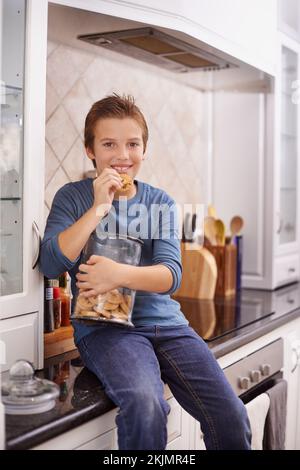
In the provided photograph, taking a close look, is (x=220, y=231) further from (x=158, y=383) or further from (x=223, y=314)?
(x=158, y=383)

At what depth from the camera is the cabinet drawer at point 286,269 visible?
9.03ft

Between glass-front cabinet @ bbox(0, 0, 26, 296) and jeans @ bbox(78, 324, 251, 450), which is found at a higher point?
glass-front cabinet @ bbox(0, 0, 26, 296)

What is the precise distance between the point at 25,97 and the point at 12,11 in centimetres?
19

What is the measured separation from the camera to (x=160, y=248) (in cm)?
149

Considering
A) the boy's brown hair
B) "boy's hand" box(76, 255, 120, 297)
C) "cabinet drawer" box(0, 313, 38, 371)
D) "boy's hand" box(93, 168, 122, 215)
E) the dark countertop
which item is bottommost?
the dark countertop

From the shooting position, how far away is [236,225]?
9.02 feet

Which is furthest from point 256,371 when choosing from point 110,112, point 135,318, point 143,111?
point 143,111

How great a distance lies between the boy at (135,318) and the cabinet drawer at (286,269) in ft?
4.25

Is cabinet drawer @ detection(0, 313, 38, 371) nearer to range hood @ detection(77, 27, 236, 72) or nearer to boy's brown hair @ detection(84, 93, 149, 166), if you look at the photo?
boy's brown hair @ detection(84, 93, 149, 166)

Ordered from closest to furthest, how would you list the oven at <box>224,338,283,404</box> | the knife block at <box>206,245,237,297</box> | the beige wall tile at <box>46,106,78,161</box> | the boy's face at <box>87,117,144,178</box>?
the boy's face at <box>87,117,144,178</box> → the oven at <box>224,338,283,404</box> → the beige wall tile at <box>46,106,78,161</box> → the knife block at <box>206,245,237,297</box>

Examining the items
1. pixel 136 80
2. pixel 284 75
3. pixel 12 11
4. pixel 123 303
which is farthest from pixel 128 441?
pixel 284 75

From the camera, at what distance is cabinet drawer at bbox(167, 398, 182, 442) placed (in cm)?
154

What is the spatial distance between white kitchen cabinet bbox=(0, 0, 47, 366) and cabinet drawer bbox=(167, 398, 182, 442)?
1.28 ft

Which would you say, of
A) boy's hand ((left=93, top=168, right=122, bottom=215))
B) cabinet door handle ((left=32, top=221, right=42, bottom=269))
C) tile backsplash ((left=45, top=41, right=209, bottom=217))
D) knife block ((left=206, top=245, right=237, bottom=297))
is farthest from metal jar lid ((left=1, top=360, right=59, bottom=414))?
knife block ((left=206, top=245, right=237, bottom=297))
